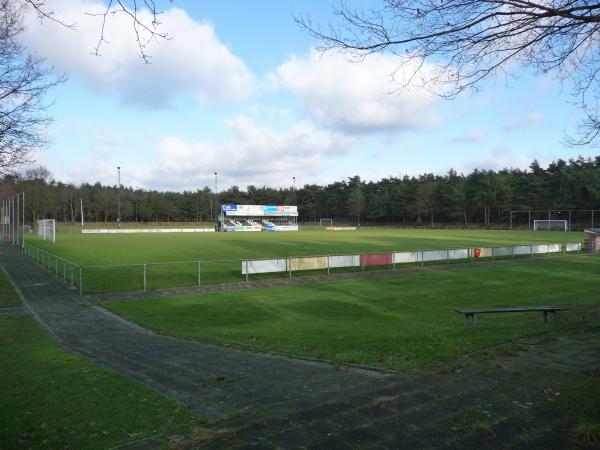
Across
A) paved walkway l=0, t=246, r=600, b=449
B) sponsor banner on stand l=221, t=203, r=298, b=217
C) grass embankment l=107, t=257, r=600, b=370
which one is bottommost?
grass embankment l=107, t=257, r=600, b=370

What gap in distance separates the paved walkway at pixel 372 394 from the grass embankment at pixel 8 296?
7.22m

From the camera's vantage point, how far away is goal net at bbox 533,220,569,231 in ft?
261

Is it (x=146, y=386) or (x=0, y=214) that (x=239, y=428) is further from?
(x=0, y=214)

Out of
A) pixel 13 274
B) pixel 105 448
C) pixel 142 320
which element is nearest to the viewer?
pixel 105 448

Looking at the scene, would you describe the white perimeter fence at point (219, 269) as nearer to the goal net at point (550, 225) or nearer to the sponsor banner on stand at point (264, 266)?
the sponsor banner on stand at point (264, 266)

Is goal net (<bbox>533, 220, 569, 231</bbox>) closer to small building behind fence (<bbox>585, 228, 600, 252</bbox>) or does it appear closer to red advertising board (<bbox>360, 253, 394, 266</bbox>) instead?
small building behind fence (<bbox>585, 228, 600, 252</bbox>)

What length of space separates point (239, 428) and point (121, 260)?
83.8 ft

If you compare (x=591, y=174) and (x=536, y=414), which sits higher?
(x=591, y=174)

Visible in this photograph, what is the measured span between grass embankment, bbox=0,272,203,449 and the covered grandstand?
261 ft

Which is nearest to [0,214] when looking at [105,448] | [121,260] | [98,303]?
[121,260]

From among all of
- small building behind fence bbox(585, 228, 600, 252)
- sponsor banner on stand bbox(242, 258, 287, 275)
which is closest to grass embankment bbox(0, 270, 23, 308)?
sponsor banner on stand bbox(242, 258, 287, 275)

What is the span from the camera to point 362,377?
240 inches

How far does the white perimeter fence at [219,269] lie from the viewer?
1906cm

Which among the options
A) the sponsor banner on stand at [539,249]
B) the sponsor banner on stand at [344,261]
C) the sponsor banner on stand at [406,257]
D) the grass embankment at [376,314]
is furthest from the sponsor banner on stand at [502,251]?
the sponsor banner on stand at [344,261]
